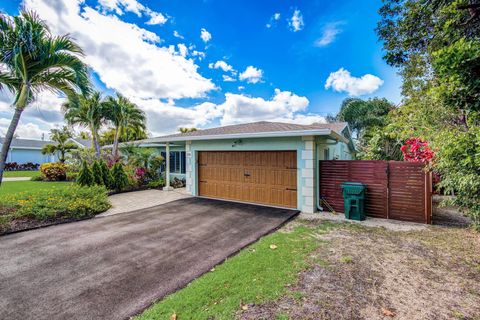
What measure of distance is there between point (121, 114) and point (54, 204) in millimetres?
12114

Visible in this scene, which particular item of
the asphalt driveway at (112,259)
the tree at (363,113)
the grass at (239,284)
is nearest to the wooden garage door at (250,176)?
the asphalt driveway at (112,259)

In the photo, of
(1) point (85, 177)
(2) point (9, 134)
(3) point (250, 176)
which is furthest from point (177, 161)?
(2) point (9, 134)

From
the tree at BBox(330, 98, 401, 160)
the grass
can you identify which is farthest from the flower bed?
the tree at BBox(330, 98, 401, 160)

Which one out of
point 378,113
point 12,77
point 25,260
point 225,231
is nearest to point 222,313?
point 225,231

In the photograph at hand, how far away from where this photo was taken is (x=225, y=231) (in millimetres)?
5531

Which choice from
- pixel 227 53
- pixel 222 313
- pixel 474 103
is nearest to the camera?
pixel 222 313

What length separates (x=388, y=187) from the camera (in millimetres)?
6605

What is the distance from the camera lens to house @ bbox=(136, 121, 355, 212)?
24.3 ft

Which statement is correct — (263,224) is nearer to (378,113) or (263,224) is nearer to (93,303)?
(93,303)

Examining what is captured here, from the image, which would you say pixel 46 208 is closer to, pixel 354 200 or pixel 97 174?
pixel 97 174

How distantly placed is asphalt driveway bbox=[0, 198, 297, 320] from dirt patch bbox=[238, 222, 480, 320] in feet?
5.16

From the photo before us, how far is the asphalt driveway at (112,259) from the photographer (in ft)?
9.04

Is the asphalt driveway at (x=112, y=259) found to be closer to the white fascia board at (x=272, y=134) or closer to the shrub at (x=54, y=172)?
the white fascia board at (x=272, y=134)

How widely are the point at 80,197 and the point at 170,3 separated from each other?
857cm
